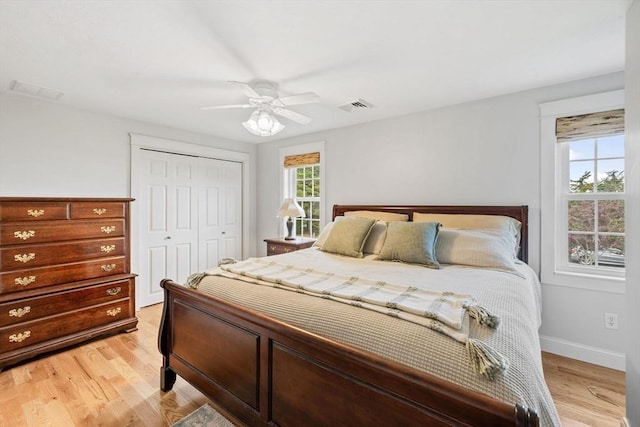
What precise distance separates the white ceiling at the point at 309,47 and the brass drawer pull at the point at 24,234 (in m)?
1.24

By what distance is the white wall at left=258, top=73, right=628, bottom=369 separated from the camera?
2.41m

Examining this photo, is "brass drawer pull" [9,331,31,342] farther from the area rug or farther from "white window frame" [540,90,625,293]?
"white window frame" [540,90,625,293]

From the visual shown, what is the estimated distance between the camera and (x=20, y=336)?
232cm

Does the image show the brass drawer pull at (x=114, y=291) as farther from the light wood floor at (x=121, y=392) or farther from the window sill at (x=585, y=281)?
the window sill at (x=585, y=281)

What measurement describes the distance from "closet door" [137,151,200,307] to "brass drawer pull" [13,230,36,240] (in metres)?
1.21

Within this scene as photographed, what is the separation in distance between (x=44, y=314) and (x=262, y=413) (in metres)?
2.27

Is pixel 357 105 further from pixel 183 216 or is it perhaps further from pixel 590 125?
pixel 183 216

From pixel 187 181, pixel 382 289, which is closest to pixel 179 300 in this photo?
pixel 382 289

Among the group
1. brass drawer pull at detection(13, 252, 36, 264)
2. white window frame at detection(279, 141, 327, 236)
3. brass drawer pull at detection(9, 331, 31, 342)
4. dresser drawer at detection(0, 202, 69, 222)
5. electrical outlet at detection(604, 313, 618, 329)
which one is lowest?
brass drawer pull at detection(9, 331, 31, 342)

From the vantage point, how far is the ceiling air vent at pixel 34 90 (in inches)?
98.4

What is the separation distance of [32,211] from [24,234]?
0.63 ft

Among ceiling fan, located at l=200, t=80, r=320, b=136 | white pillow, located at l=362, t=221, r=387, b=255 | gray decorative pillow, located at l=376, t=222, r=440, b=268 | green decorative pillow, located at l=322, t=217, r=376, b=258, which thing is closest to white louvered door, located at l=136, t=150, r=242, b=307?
ceiling fan, located at l=200, t=80, r=320, b=136

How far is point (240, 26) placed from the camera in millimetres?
1704

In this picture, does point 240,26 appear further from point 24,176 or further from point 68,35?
point 24,176
